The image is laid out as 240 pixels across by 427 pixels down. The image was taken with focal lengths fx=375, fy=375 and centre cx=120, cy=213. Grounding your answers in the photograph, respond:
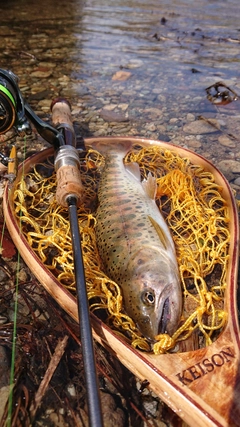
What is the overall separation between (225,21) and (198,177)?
931cm

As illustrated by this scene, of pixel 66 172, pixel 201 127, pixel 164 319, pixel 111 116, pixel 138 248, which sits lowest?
pixel 164 319

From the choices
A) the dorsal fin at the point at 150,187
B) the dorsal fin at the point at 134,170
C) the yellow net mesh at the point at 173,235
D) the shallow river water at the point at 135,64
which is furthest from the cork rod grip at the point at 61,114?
the shallow river water at the point at 135,64

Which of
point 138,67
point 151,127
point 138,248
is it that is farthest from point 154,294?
point 138,67

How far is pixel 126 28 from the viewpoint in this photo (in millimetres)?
10602

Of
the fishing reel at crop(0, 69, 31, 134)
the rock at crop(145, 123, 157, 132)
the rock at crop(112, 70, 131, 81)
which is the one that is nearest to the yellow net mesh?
the fishing reel at crop(0, 69, 31, 134)

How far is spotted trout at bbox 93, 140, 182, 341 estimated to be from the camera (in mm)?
2645

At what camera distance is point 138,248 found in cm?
305

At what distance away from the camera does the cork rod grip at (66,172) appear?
124 inches

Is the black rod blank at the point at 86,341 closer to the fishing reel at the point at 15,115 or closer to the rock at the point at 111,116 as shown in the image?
the fishing reel at the point at 15,115

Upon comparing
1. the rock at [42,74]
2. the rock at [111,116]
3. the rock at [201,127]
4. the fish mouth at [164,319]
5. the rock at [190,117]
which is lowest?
the fish mouth at [164,319]

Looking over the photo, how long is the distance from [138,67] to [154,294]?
257 inches

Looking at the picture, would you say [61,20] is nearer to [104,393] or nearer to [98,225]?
[98,225]

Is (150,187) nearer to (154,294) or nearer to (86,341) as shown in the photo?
(154,294)

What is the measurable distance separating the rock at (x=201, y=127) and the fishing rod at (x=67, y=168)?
217 centimetres
